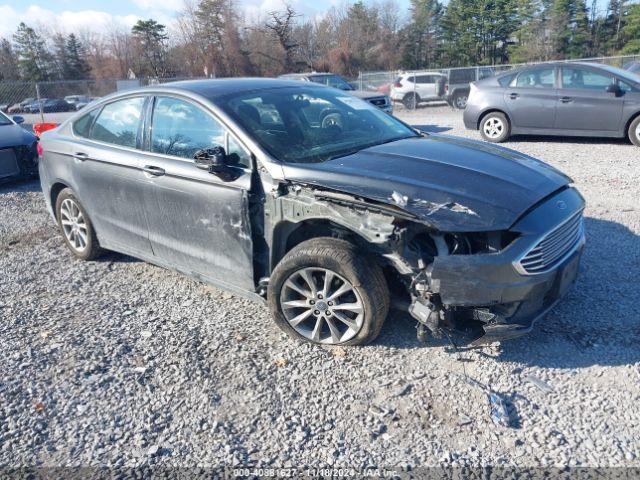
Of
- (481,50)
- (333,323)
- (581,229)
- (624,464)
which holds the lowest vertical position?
(624,464)

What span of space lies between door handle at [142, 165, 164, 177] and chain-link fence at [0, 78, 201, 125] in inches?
927

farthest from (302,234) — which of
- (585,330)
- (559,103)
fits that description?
(559,103)

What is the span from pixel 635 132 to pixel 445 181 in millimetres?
8103

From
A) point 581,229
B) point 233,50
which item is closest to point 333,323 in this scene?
point 581,229

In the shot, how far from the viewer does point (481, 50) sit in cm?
6175

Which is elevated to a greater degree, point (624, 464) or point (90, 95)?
point (90, 95)

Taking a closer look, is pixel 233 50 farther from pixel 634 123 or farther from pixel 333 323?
pixel 333 323

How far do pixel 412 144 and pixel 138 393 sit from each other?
103 inches

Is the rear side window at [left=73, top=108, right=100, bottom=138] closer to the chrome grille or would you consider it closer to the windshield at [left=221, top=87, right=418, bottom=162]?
the windshield at [left=221, top=87, right=418, bottom=162]

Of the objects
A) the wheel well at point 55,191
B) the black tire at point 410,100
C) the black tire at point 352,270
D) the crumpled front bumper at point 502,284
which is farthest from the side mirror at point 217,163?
the black tire at point 410,100

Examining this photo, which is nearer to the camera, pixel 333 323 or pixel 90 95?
pixel 333 323

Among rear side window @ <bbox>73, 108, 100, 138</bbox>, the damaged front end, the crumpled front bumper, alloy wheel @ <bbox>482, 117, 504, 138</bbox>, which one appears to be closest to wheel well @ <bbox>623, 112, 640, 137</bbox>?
alloy wheel @ <bbox>482, 117, 504, 138</bbox>

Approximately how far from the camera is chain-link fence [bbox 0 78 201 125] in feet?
86.5

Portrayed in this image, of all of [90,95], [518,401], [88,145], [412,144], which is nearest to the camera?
[518,401]
